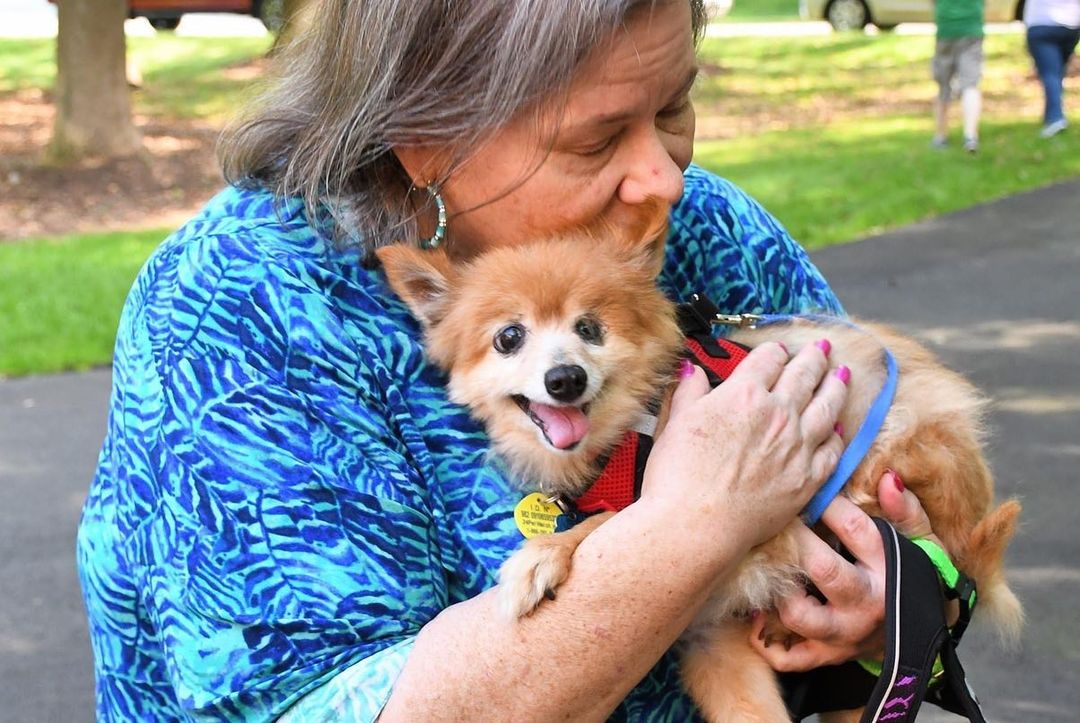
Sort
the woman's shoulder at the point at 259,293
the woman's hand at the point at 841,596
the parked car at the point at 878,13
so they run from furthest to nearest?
the parked car at the point at 878,13
the woman's hand at the point at 841,596
the woman's shoulder at the point at 259,293

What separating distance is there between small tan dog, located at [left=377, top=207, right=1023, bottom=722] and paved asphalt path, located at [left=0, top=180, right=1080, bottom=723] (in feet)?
3.46

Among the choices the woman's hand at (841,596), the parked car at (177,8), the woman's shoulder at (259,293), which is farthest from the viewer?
the parked car at (177,8)

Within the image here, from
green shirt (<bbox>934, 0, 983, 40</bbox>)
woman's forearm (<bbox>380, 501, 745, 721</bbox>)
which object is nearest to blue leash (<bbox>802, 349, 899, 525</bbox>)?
woman's forearm (<bbox>380, 501, 745, 721</bbox>)

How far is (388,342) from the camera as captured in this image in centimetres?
212

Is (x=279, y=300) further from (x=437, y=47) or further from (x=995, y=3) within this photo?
(x=995, y=3)

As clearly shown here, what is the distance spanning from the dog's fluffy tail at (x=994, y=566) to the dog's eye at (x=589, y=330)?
0.77m

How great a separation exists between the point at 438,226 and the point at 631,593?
2.75ft

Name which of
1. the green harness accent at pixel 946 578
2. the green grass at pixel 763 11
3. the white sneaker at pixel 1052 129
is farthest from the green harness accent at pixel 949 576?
the green grass at pixel 763 11

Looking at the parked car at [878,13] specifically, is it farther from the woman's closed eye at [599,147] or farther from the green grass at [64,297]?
the woman's closed eye at [599,147]

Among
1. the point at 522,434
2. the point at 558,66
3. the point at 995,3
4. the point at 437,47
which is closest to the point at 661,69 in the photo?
the point at 558,66

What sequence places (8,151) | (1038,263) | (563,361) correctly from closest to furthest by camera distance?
(563,361)
(1038,263)
(8,151)

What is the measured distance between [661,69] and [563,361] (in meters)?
0.53

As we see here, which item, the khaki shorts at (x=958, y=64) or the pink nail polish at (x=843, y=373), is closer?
the pink nail polish at (x=843, y=373)

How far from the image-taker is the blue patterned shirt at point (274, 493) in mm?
1793
